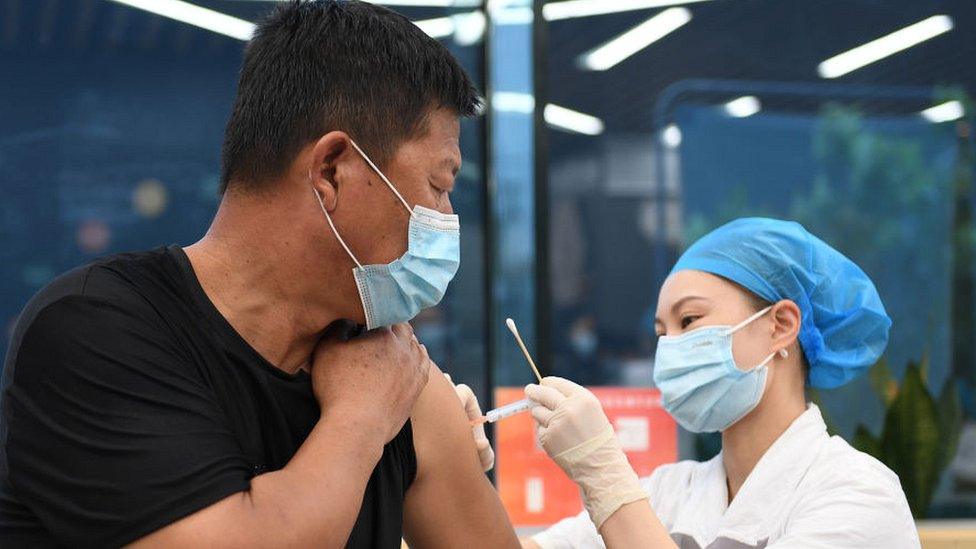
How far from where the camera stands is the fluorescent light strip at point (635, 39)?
3.31 m

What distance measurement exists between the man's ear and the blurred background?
1871 millimetres

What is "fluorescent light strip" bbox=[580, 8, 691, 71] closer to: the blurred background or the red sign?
the blurred background

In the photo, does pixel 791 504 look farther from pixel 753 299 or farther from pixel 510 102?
pixel 510 102

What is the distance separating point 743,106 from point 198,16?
1523 millimetres

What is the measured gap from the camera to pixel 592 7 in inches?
131

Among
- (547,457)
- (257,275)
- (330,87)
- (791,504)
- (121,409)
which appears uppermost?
(330,87)

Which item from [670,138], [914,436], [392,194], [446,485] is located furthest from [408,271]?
[914,436]

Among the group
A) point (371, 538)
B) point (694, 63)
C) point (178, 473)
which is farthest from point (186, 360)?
point (694, 63)

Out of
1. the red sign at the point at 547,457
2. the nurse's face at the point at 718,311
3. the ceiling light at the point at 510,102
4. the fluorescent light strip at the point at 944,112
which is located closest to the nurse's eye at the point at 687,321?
the nurse's face at the point at 718,311

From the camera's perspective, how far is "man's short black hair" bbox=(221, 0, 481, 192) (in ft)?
4.60

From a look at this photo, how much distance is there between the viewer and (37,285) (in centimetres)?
309

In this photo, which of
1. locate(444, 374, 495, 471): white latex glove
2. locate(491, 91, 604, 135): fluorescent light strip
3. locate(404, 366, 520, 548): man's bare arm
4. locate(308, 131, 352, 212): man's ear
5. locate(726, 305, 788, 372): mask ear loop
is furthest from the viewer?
locate(491, 91, 604, 135): fluorescent light strip

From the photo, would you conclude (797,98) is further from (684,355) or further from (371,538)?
(371,538)

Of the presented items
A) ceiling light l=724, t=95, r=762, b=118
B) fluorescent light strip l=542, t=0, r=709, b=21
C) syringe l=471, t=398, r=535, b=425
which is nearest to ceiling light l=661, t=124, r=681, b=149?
ceiling light l=724, t=95, r=762, b=118
